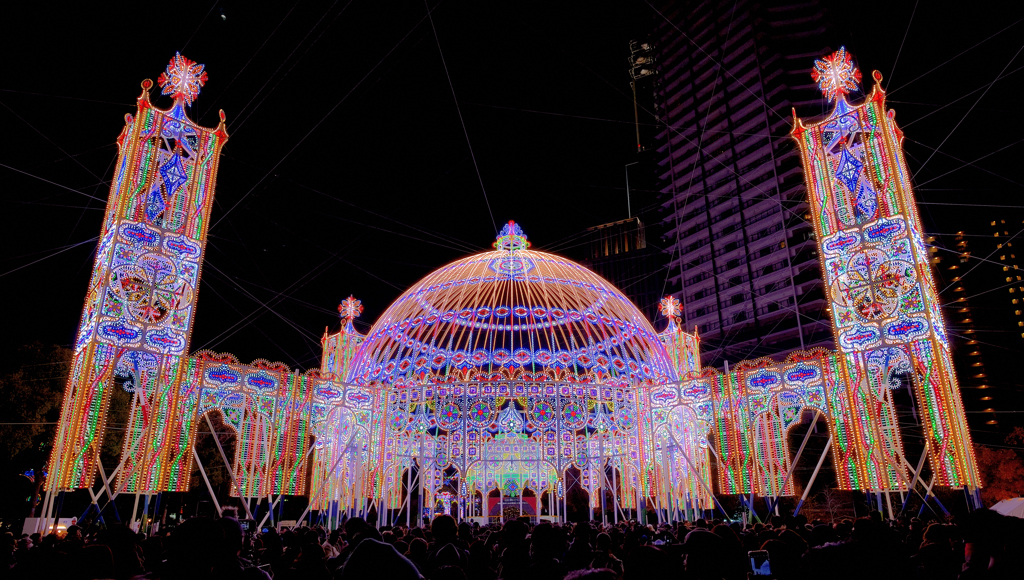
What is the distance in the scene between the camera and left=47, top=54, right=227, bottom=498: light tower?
1178 cm

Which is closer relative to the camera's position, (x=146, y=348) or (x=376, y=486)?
(x=146, y=348)

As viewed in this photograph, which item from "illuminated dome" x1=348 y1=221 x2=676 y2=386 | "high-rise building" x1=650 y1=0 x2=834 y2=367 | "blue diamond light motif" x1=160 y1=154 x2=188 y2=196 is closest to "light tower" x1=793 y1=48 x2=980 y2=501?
"illuminated dome" x1=348 y1=221 x2=676 y2=386

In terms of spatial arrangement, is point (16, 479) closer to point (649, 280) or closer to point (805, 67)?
point (649, 280)

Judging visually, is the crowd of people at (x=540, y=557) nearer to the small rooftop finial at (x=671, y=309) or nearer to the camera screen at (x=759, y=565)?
the camera screen at (x=759, y=565)

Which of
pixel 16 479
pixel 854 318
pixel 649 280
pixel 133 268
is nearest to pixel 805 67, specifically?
pixel 649 280

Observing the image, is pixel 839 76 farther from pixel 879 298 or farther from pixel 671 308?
pixel 671 308

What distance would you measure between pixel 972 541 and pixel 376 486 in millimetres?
16268

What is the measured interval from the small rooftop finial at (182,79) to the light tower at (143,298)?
0.09ft

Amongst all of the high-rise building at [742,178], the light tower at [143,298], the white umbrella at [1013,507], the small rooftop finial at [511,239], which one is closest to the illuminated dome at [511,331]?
the small rooftop finial at [511,239]

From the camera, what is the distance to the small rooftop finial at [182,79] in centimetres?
1449

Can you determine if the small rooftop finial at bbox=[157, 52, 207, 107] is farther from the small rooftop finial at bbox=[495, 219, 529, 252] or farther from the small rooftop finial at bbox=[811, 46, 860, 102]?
the small rooftop finial at bbox=[811, 46, 860, 102]

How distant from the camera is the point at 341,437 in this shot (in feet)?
58.8

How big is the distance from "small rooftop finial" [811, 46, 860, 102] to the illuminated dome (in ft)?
27.1

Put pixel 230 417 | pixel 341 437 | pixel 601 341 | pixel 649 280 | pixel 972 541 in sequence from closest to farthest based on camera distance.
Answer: pixel 972 541
pixel 230 417
pixel 341 437
pixel 601 341
pixel 649 280
